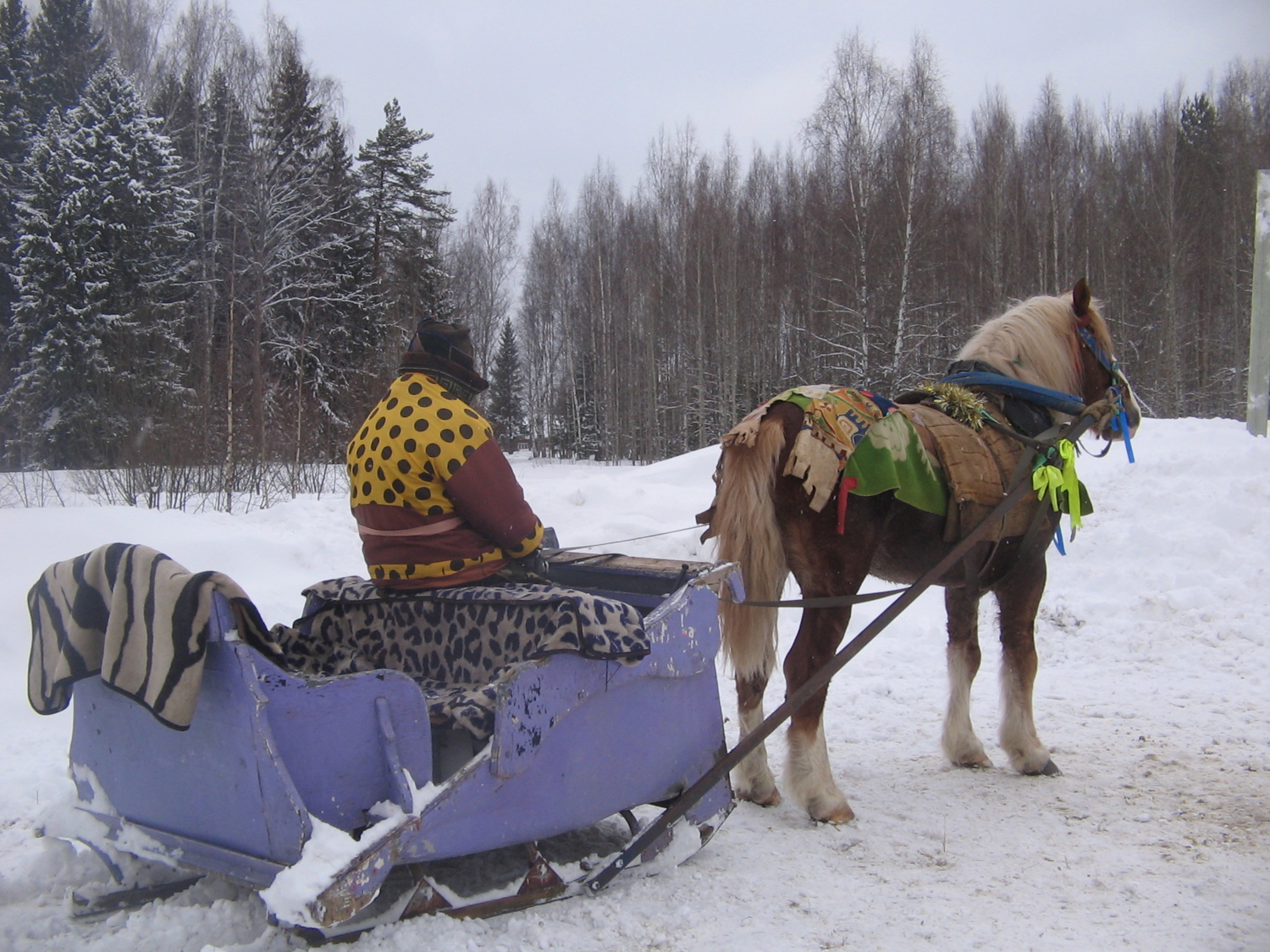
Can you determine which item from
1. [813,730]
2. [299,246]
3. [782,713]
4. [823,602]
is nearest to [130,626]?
[782,713]

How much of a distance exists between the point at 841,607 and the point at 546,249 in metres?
33.3

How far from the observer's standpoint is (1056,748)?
423 centimetres

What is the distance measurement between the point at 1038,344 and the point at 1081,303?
0.96ft

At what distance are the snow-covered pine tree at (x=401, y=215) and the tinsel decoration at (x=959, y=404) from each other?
20.7m

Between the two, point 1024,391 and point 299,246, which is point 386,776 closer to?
point 1024,391

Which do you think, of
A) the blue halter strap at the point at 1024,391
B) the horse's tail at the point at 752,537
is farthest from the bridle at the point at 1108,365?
the horse's tail at the point at 752,537

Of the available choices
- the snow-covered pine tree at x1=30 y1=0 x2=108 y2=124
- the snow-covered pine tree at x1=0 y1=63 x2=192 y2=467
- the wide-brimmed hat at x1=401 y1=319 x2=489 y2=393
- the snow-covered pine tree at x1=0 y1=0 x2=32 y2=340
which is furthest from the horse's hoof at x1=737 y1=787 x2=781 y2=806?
the snow-covered pine tree at x1=30 y1=0 x2=108 y2=124

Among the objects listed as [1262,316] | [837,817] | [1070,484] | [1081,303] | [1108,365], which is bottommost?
[837,817]

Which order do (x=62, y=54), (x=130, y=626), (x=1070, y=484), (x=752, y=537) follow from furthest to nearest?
(x=62, y=54) < (x=1070, y=484) < (x=752, y=537) < (x=130, y=626)

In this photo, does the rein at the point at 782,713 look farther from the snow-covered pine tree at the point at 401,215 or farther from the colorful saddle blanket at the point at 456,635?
the snow-covered pine tree at the point at 401,215

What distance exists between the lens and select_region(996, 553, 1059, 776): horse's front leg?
393cm

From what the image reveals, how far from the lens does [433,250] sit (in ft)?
80.2

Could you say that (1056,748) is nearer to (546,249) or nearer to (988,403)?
(988,403)

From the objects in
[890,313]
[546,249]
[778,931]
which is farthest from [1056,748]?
[546,249]
